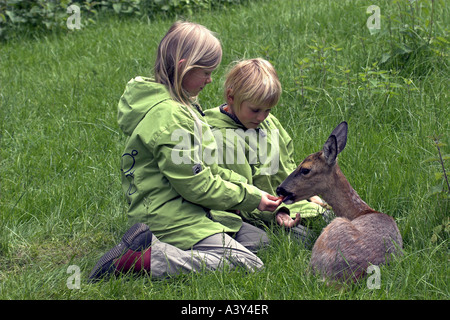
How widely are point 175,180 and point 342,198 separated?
1003 millimetres

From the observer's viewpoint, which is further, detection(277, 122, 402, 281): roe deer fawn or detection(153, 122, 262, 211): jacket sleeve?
detection(153, 122, 262, 211): jacket sleeve

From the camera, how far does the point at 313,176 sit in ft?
12.3

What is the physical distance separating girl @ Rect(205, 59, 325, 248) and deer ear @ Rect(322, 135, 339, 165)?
52 cm

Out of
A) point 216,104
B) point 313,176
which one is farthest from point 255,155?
point 216,104

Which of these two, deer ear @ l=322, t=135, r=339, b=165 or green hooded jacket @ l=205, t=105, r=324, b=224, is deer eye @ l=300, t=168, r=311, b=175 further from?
green hooded jacket @ l=205, t=105, r=324, b=224

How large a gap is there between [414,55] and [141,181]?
3399mm

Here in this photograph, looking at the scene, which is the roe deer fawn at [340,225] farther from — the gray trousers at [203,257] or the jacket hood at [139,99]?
the jacket hood at [139,99]

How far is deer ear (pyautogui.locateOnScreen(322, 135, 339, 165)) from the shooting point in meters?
3.64

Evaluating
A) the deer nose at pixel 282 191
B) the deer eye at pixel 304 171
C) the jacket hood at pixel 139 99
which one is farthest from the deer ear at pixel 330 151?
the jacket hood at pixel 139 99

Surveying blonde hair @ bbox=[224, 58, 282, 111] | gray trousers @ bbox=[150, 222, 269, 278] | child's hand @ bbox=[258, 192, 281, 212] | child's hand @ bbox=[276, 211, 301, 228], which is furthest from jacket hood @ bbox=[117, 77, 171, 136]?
child's hand @ bbox=[276, 211, 301, 228]

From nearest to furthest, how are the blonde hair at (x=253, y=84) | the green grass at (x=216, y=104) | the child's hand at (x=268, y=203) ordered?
the green grass at (x=216, y=104) → the child's hand at (x=268, y=203) → the blonde hair at (x=253, y=84)

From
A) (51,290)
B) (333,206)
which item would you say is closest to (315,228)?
(333,206)

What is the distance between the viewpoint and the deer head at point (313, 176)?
3.68 metres

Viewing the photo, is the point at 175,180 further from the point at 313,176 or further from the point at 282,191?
the point at 313,176
